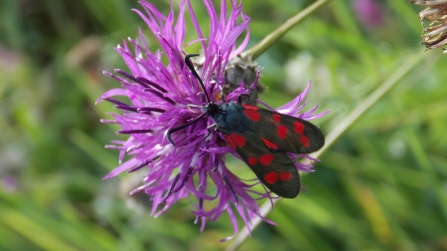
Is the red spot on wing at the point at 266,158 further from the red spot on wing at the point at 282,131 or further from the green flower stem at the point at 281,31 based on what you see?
the green flower stem at the point at 281,31

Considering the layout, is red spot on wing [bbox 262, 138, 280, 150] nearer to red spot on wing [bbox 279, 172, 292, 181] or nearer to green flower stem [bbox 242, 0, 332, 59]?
red spot on wing [bbox 279, 172, 292, 181]

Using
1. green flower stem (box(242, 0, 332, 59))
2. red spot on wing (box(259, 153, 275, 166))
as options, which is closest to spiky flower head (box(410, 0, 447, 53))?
green flower stem (box(242, 0, 332, 59))

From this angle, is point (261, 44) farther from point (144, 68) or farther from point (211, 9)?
point (144, 68)

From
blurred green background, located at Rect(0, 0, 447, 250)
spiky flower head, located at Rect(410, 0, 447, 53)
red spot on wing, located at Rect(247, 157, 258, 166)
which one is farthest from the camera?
blurred green background, located at Rect(0, 0, 447, 250)

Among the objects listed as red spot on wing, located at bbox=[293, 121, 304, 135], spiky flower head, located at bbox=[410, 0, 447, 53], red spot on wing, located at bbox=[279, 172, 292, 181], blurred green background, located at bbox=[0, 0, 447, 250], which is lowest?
blurred green background, located at bbox=[0, 0, 447, 250]

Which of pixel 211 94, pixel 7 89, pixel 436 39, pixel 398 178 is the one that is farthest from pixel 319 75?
pixel 7 89

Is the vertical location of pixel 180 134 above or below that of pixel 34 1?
below

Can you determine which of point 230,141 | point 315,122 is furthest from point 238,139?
point 315,122
